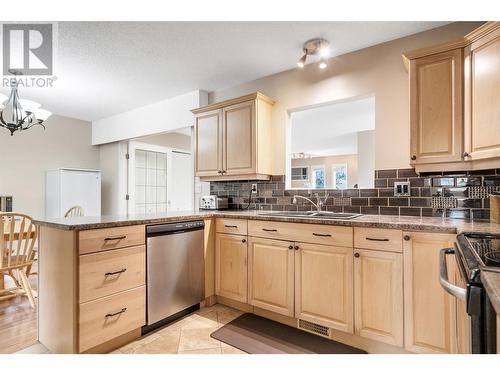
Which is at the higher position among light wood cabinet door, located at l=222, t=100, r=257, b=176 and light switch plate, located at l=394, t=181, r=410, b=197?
light wood cabinet door, located at l=222, t=100, r=257, b=176

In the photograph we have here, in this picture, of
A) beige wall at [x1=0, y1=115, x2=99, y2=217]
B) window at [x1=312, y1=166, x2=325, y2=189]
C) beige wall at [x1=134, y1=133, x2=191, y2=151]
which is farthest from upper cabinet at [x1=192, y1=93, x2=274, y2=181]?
window at [x1=312, y1=166, x2=325, y2=189]

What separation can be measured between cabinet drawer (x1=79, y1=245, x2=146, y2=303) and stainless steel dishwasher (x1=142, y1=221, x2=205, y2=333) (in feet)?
0.28

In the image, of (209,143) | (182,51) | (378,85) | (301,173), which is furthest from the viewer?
(301,173)

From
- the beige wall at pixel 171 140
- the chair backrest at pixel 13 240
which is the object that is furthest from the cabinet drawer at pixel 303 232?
the beige wall at pixel 171 140

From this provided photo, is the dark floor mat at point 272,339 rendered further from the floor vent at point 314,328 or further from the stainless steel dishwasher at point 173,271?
the stainless steel dishwasher at point 173,271

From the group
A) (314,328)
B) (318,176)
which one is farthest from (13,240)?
(318,176)

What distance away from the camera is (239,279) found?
7.80 ft

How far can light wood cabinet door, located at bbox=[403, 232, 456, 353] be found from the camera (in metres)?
1.52

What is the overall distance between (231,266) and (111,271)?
994mm

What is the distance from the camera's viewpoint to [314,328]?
2.04m

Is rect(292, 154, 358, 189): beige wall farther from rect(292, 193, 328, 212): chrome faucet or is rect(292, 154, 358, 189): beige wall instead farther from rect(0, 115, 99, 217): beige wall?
rect(0, 115, 99, 217): beige wall

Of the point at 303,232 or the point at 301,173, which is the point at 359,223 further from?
the point at 301,173

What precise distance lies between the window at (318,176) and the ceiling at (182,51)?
5.86 m

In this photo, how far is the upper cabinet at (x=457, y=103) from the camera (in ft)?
5.32
